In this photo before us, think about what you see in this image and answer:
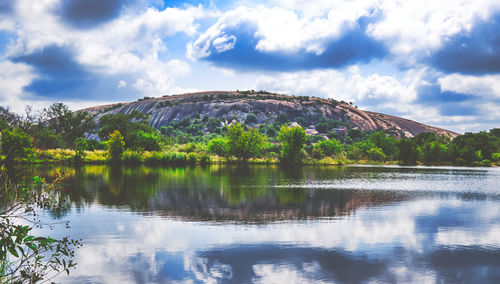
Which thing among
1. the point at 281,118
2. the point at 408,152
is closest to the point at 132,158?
the point at 408,152

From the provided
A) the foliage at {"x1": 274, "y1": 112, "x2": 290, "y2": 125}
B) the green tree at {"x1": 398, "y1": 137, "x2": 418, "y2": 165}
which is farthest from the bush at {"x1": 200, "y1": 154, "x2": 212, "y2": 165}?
the foliage at {"x1": 274, "y1": 112, "x2": 290, "y2": 125}

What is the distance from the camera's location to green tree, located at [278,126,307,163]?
8256cm

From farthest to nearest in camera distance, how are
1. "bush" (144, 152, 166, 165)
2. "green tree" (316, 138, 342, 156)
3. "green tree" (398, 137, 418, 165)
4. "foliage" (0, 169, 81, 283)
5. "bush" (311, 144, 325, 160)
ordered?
"green tree" (316, 138, 342, 156) → "green tree" (398, 137, 418, 165) → "bush" (311, 144, 325, 160) → "bush" (144, 152, 166, 165) → "foliage" (0, 169, 81, 283)

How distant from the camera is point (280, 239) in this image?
1429 centimetres

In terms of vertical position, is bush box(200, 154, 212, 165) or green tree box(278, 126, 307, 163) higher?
green tree box(278, 126, 307, 163)

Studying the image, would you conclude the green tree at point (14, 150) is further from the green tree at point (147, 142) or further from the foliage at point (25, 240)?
the green tree at point (147, 142)

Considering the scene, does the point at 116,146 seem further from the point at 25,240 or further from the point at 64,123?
the point at 25,240

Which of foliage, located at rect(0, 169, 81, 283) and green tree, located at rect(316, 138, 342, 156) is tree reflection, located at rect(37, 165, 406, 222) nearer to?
foliage, located at rect(0, 169, 81, 283)

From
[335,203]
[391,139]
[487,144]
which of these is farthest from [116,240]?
[391,139]

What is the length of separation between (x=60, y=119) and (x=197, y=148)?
45.6m

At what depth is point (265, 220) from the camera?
18.1 metres

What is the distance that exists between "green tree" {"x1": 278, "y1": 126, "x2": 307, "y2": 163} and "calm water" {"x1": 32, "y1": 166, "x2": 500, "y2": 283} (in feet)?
185

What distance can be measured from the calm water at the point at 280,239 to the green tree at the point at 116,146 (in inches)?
1823

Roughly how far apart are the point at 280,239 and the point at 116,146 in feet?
207
